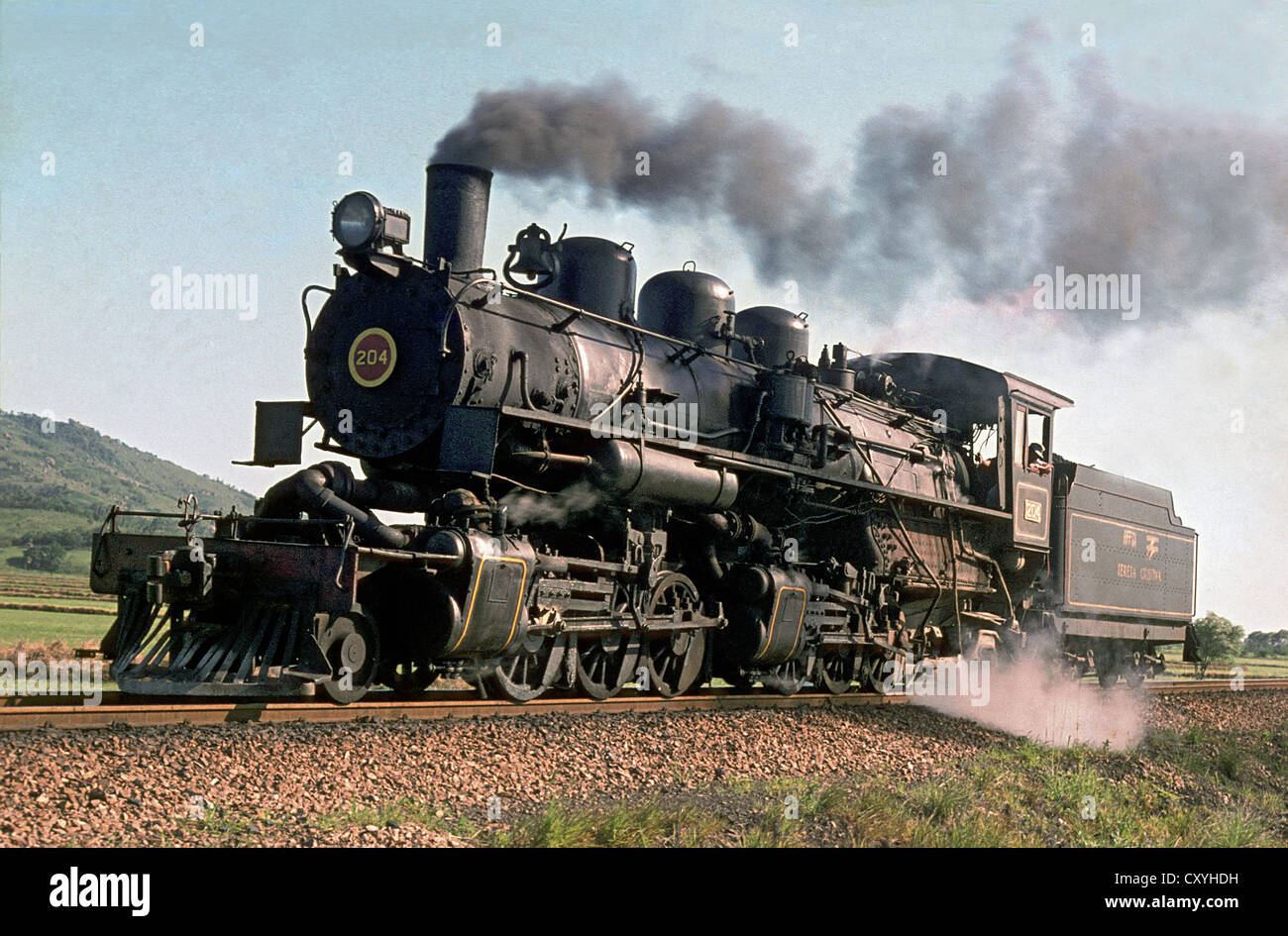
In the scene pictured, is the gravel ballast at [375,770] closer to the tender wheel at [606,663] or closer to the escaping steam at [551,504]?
the tender wheel at [606,663]

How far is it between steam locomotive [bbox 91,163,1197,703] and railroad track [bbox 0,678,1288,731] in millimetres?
170

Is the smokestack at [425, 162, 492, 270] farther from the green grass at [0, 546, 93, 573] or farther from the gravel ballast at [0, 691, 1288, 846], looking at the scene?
the green grass at [0, 546, 93, 573]

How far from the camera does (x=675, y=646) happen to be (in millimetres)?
10117

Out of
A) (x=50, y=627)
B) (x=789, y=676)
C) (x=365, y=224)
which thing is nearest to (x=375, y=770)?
(x=365, y=224)

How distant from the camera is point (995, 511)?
14.3 meters

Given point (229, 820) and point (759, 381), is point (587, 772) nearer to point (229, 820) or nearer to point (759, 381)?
point (229, 820)

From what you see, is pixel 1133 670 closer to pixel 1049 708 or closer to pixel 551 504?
pixel 1049 708

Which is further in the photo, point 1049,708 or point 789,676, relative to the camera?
point 1049,708

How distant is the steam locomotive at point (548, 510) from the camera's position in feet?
25.1

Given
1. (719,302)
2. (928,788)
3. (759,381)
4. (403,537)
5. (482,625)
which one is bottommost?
(928,788)

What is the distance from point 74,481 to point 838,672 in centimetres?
11807

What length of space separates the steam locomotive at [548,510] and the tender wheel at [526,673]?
1.1 inches
